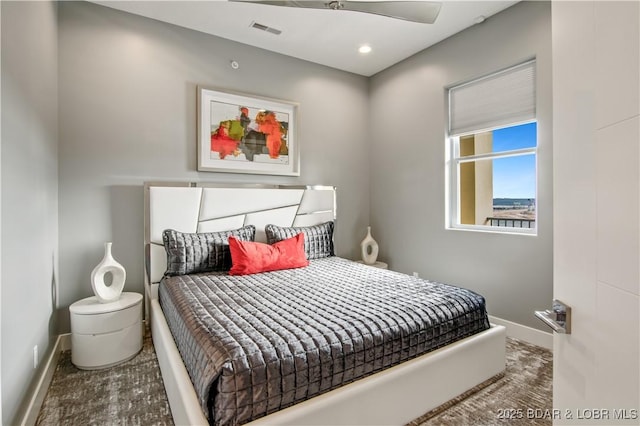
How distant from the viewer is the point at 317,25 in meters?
3.17

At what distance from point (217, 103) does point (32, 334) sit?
8.10ft

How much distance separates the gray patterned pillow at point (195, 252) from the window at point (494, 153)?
243cm

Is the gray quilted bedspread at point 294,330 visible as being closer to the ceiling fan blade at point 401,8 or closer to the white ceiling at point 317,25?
the ceiling fan blade at point 401,8

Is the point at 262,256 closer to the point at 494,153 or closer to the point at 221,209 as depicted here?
the point at 221,209

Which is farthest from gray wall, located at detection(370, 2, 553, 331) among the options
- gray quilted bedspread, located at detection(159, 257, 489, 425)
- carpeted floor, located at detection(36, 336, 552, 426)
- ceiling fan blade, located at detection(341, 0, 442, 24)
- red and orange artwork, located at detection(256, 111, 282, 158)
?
red and orange artwork, located at detection(256, 111, 282, 158)

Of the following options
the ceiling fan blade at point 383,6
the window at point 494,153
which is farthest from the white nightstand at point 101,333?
the window at point 494,153

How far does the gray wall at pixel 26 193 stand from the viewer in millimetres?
1528

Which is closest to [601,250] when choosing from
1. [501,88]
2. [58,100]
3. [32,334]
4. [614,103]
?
[614,103]

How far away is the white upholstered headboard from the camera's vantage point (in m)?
2.92

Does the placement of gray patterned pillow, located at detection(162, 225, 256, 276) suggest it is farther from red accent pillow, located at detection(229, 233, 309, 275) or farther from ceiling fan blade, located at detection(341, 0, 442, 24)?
ceiling fan blade, located at detection(341, 0, 442, 24)

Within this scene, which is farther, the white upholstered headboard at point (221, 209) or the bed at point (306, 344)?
the white upholstered headboard at point (221, 209)

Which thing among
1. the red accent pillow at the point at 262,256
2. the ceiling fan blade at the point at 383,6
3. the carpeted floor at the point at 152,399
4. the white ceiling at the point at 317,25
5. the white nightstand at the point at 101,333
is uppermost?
the white ceiling at the point at 317,25

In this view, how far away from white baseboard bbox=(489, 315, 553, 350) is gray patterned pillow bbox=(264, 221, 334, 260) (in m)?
1.79

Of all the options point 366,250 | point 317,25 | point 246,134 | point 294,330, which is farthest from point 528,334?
point 317,25
